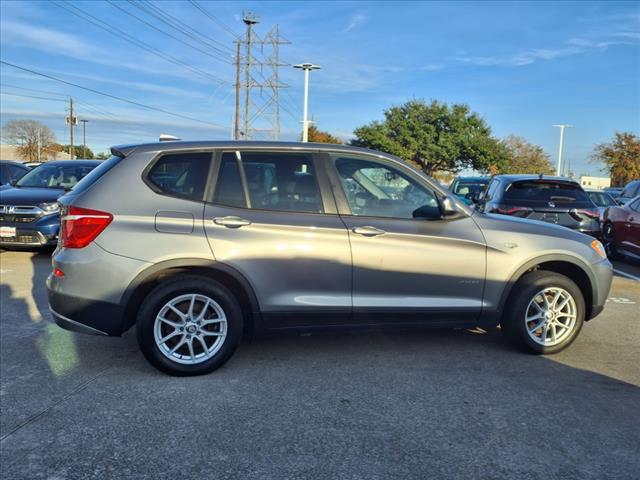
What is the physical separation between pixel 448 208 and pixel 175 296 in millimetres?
2273

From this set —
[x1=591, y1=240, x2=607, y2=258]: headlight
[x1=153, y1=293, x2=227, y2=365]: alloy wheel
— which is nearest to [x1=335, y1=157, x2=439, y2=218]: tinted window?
[x1=153, y1=293, x2=227, y2=365]: alloy wheel

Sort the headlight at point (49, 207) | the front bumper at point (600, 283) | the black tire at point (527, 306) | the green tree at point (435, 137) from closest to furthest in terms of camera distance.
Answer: the black tire at point (527, 306)
the front bumper at point (600, 283)
the headlight at point (49, 207)
the green tree at point (435, 137)

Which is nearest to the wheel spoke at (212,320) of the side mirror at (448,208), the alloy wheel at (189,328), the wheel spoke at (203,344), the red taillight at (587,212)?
the alloy wheel at (189,328)

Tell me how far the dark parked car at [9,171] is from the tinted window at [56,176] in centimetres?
193

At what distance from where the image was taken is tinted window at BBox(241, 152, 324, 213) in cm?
425

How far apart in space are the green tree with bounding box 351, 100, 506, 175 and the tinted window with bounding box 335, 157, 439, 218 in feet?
123

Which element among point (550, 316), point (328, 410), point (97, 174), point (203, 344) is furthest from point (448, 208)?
point (97, 174)

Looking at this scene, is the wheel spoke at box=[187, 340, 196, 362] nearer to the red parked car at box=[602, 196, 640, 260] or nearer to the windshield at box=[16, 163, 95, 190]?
the windshield at box=[16, 163, 95, 190]

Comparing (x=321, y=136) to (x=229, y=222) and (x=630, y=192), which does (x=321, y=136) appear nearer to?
(x=630, y=192)

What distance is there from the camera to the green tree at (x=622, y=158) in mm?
44250

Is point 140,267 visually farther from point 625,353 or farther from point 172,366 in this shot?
point 625,353

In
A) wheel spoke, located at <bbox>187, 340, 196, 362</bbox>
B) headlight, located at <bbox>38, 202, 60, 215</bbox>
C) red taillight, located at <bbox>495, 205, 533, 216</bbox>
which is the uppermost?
red taillight, located at <bbox>495, 205, 533, 216</bbox>

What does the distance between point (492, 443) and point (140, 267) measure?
8.78ft

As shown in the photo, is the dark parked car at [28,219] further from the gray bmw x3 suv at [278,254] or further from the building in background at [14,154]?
the building in background at [14,154]
